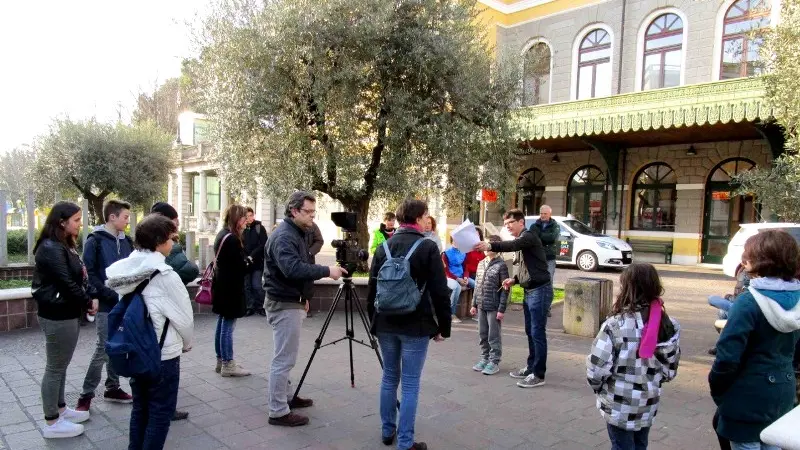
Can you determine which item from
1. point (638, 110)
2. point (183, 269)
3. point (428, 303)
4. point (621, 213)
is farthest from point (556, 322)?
point (621, 213)

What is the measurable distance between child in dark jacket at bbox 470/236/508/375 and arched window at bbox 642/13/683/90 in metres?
17.5

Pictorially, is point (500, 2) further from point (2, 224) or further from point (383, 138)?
point (2, 224)

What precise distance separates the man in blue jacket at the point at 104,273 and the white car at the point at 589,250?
12486 mm

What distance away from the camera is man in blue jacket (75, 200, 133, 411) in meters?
4.02

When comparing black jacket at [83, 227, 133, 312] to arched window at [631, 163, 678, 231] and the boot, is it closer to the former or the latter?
the boot

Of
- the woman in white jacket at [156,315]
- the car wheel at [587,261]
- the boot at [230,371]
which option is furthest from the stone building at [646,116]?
the woman in white jacket at [156,315]

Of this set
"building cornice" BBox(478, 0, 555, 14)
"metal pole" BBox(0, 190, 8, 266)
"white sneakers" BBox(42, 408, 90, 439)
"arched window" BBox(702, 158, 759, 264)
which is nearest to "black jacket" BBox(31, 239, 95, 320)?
"white sneakers" BBox(42, 408, 90, 439)

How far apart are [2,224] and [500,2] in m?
21.2

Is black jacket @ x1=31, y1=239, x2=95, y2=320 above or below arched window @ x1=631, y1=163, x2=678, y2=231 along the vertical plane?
below

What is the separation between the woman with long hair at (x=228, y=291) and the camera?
4977 mm

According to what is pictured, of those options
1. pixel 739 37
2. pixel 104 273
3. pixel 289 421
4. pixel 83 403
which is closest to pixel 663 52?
pixel 739 37

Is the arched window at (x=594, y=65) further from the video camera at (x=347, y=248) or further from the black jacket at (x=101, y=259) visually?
the black jacket at (x=101, y=259)

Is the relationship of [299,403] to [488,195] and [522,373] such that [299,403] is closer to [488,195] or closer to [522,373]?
[522,373]

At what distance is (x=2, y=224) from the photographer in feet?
28.1
